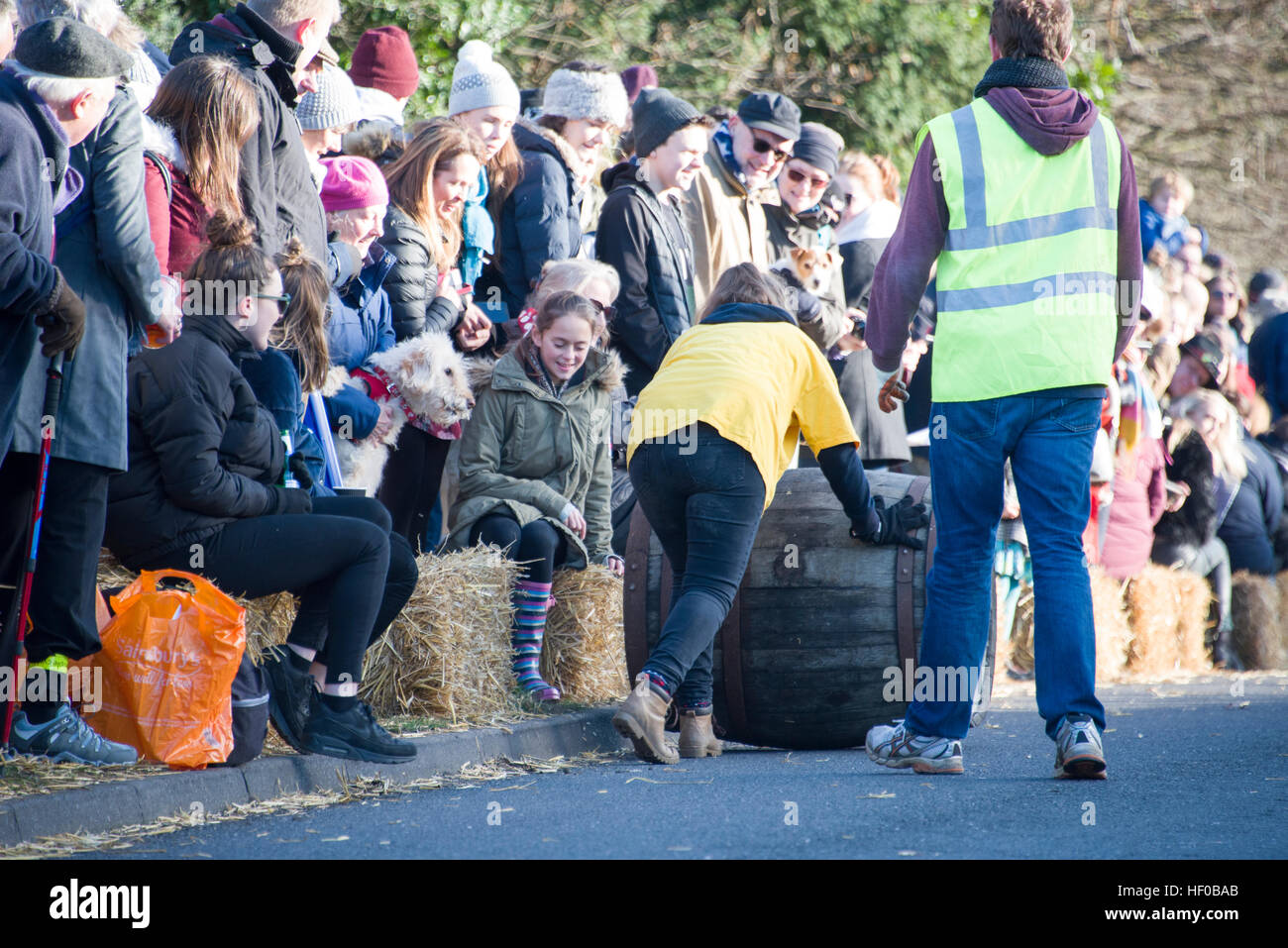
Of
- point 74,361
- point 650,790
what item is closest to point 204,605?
point 74,361

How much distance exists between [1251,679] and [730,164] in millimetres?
4953

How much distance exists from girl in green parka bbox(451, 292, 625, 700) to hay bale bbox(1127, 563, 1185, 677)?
4.99 m

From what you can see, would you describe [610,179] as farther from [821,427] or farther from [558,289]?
[821,427]

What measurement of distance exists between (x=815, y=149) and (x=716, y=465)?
3932 mm

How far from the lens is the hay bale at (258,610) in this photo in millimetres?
5648

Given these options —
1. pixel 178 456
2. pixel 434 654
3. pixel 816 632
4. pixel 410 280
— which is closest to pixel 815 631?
pixel 816 632

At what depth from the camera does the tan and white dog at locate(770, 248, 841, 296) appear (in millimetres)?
8992

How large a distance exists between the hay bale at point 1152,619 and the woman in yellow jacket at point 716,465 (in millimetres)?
5404

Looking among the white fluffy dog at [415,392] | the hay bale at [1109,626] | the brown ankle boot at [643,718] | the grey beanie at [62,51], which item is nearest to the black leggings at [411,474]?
the white fluffy dog at [415,392]

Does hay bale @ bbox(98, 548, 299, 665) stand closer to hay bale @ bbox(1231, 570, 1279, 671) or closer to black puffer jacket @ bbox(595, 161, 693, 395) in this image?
black puffer jacket @ bbox(595, 161, 693, 395)

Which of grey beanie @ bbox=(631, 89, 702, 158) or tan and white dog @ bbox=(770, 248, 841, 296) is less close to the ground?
grey beanie @ bbox=(631, 89, 702, 158)

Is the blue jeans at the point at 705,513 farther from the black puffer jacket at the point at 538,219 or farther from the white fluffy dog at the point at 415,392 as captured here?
the black puffer jacket at the point at 538,219

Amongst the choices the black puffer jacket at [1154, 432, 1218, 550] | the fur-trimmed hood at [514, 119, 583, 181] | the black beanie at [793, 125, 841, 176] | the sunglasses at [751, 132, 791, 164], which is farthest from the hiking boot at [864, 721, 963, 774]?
the black puffer jacket at [1154, 432, 1218, 550]
